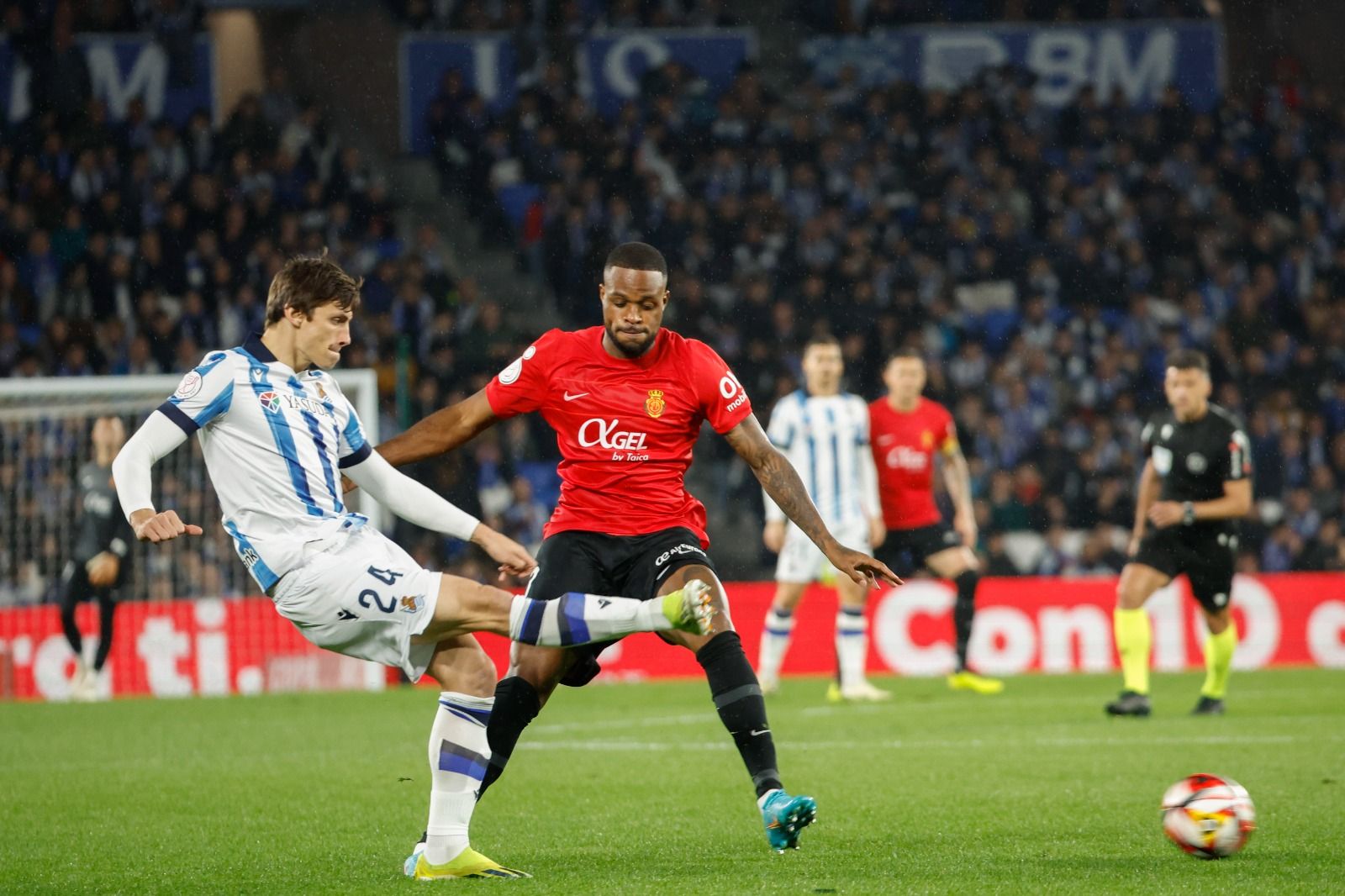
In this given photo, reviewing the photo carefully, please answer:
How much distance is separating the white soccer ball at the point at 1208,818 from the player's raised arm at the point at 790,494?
1.17 metres

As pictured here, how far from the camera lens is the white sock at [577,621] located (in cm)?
497

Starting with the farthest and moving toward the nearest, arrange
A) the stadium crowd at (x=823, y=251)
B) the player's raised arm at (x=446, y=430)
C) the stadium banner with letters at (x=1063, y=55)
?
the stadium banner with letters at (x=1063, y=55) → the stadium crowd at (x=823, y=251) → the player's raised arm at (x=446, y=430)

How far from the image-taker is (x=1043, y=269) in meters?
19.9

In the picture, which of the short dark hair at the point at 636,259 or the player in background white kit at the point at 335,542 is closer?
the player in background white kit at the point at 335,542

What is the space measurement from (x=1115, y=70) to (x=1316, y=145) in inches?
115

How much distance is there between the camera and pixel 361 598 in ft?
16.8

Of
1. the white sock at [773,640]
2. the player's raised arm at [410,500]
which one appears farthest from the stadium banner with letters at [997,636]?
the player's raised arm at [410,500]

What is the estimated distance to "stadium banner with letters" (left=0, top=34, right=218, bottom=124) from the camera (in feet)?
69.8

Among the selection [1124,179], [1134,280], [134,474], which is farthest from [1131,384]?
[134,474]

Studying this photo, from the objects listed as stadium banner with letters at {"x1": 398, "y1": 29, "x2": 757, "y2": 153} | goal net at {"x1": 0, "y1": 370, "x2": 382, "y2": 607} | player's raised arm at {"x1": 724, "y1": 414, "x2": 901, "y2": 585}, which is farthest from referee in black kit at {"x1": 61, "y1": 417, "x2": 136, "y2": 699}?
stadium banner with letters at {"x1": 398, "y1": 29, "x2": 757, "y2": 153}

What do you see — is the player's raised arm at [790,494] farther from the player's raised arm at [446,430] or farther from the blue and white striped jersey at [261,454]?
the blue and white striped jersey at [261,454]

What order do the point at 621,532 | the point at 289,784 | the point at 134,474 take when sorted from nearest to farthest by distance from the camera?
the point at 134,474 < the point at 621,532 < the point at 289,784

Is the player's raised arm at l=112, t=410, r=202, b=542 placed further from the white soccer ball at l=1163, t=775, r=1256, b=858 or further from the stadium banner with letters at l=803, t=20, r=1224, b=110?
the stadium banner with letters at l=803, t=20, r=1224, b=110

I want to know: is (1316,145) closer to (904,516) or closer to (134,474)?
(904,516)
